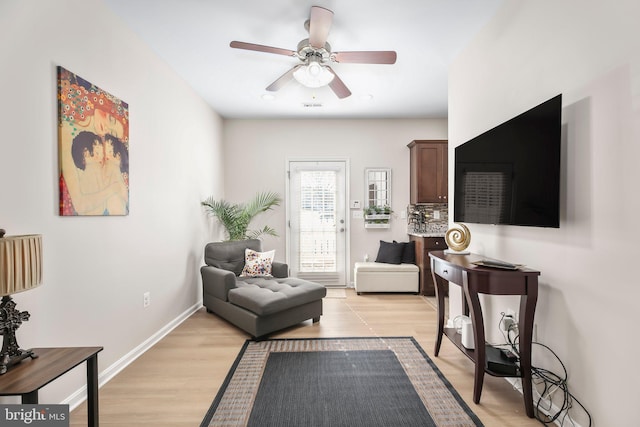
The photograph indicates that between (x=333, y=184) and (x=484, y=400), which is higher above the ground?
(x=333, y=184)

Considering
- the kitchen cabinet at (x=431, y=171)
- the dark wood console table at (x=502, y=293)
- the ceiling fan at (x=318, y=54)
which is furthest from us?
the kitchen cabinet at (x=431, y=171)

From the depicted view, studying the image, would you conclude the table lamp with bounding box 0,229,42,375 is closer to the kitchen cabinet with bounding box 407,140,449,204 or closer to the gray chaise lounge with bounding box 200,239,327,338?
the gray chaise lounge with bounding box 200,239,327,338

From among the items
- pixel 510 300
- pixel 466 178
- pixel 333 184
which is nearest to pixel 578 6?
pixel 466 178

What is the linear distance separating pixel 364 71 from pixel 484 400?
3028mm

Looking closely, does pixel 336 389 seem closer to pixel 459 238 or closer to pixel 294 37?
pixel 459 238

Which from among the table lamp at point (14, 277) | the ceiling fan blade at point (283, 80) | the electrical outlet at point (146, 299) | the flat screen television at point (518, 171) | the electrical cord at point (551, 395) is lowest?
the electrical cord at point (551, 395)

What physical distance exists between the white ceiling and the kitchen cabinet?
83cm

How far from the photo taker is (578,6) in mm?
1632

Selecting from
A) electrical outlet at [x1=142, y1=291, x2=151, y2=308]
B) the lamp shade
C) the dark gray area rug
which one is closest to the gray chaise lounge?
the dark gray area rug

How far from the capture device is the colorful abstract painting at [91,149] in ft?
6.16

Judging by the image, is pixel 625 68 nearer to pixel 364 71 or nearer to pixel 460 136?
pixel 460 136

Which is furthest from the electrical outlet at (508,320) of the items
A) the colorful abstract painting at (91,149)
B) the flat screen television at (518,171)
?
the colorful abstract painting at (91,149)

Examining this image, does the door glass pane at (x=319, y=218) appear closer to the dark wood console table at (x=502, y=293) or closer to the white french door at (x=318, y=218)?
Answer: the white french door at (x=318, y=218)

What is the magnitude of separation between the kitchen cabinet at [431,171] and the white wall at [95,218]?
3149mm
